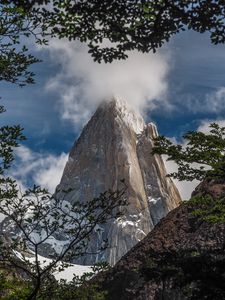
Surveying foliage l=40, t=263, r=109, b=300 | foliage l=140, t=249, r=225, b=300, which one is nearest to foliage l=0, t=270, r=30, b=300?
foliage l=40, t=263, r=109, b=300

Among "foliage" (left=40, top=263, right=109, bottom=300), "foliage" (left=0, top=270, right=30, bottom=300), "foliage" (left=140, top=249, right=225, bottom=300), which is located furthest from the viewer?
"foliage" (left=0, top=270, right=30, bottom=300)

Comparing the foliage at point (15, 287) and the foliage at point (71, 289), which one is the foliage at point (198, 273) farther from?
the foliage at point (15, 287)

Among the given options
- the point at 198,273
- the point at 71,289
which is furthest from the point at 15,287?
the point at 198,273

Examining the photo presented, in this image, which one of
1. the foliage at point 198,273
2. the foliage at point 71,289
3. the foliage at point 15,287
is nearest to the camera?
the foliage at point 198,273

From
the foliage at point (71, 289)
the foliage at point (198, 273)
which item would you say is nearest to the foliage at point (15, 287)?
the foliage at point (71, 289)

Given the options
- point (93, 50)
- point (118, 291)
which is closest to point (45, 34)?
point (93, 50)

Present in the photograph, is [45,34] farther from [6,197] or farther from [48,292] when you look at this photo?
[48,292]

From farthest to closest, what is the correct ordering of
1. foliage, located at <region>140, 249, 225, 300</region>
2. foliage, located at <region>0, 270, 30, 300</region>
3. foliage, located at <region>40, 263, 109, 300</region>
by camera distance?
foliage, located at <region>0, 270, 30, 300</region>
foliage, located at <region>40, 263, 109, 300</region>
foliage, located at <region>140, 249, 225, 300</region>

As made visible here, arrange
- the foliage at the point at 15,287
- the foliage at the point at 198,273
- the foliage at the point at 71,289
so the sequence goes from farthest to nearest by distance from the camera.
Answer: the foliage at the point at 15,287
the foliage at the point at 71,289
the foliage at the point at 198,273

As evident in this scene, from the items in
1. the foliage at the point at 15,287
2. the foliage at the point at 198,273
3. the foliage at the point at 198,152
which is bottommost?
the foliage at the point at 198,273

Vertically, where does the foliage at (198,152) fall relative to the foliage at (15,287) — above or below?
above

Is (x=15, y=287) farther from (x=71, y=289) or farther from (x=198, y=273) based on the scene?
(x=198, y=273)

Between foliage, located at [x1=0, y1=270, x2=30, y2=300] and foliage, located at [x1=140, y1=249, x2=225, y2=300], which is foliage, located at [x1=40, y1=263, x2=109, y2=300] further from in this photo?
foliage, located at [x1=140, y1=249, x2=225, y2=300]

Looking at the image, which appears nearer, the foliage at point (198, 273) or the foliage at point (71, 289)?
the foliage at point (198, 273)
